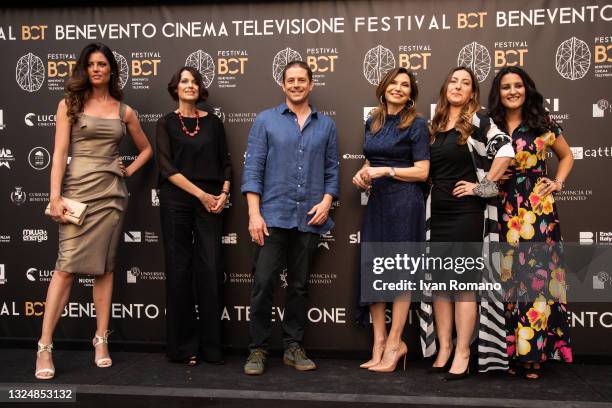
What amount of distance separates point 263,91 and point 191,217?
110 cm

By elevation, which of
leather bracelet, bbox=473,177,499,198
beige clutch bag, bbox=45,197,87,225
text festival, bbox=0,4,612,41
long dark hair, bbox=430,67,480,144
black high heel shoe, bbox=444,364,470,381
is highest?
text festival, bbox=0,4,612,41

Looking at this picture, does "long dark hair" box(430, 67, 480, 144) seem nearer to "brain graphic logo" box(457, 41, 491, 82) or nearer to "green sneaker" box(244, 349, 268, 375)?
"brain graphic logo" box(457, 41, 491, 82)

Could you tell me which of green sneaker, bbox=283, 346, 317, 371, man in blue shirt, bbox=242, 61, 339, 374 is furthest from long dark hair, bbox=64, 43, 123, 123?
green sneaker, bbox=283, 346, 317, 371

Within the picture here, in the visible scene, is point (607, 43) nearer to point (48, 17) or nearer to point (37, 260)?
point (48, 17)

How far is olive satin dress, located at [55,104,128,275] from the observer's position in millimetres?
3680

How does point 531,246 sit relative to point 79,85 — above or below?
below

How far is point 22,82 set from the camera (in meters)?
4.43

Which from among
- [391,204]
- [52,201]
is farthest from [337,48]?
[52,201]

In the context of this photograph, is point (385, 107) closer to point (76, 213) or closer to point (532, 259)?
point (532, 259)

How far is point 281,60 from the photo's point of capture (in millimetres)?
4238

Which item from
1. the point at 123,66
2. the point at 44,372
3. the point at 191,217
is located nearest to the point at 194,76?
the point at 123,66

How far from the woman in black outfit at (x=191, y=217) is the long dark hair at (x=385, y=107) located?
3.51 ft

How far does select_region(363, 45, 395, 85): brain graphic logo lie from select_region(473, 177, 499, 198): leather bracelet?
1201mm

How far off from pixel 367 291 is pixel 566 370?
1394 millimetres
